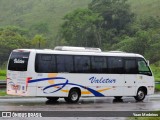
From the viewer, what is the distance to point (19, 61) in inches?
909

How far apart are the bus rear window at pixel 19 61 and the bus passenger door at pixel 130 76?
6566 mm

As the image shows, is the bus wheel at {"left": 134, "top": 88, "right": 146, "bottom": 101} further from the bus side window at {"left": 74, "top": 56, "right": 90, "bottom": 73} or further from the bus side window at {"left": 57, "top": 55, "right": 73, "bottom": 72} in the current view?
the bus side window at {"left": 57, "top": 55, "right": 73, "bottom": 72}

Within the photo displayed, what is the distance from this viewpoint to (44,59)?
23344 mm

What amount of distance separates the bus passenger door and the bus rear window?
21.5 ft

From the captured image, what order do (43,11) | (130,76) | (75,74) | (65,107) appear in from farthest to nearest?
(43,11)
(130,76)
(75,74)
(65,107)

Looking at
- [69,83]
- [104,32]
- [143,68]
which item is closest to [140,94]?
[143,68]

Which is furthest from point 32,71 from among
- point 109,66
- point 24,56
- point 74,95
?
point 109,66

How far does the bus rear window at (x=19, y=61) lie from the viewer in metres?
22.8

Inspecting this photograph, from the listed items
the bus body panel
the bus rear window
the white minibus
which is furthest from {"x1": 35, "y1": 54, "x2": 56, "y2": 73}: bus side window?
the bus rear window

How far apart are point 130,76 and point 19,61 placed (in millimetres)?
7082

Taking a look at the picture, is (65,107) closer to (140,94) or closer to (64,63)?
(64,63)

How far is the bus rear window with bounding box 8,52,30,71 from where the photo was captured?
74.8ft

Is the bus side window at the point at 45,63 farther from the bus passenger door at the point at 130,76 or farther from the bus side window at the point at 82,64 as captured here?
the bus passenger door at the point at 130,76

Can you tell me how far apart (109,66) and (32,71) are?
17.0 ft
